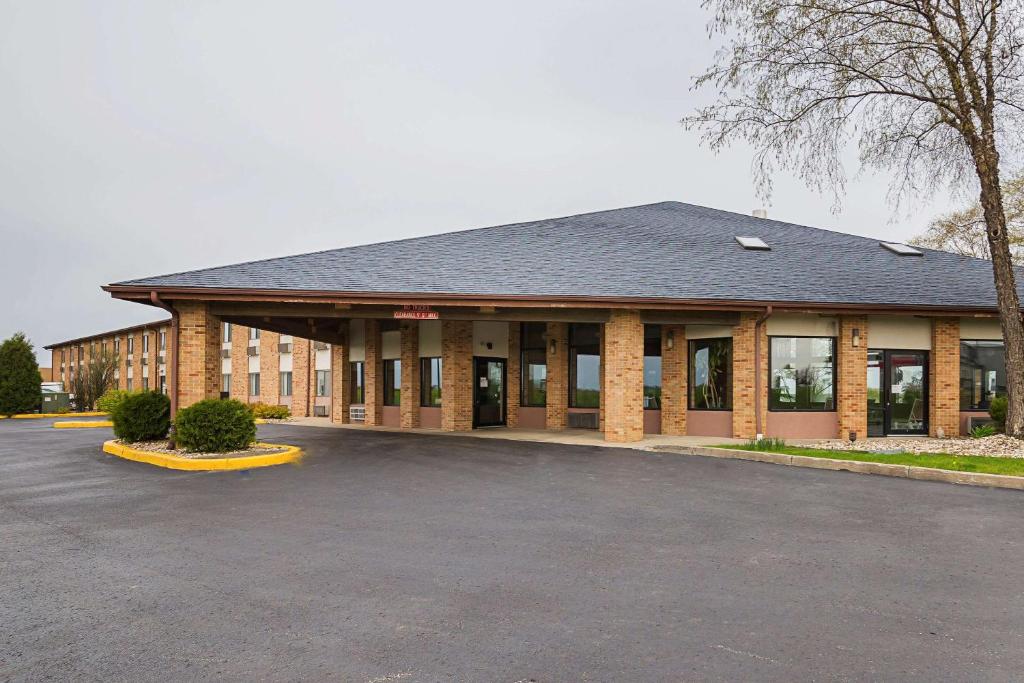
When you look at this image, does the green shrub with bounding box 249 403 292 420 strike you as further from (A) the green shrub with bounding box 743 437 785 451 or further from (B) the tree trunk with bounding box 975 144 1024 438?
(B) the tree trunk with bounding box 975 144 1024 438

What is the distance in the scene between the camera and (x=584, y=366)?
21734 mm

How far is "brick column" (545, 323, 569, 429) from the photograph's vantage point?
21812 millimetres

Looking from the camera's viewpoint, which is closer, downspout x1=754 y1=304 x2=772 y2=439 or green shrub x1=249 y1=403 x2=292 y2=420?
downspout x1=754 y1=304 x2=772 y2=439

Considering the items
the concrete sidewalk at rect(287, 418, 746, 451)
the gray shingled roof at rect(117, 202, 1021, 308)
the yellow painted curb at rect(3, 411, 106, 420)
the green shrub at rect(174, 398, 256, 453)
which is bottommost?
the yellow painted curb at rect(3, 411, 106, 420)

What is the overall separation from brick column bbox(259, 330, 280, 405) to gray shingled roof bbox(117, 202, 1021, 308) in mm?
16389

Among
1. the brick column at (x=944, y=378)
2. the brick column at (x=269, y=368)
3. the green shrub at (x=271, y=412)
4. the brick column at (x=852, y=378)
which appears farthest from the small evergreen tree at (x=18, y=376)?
the brick column at (x=944, y=378)

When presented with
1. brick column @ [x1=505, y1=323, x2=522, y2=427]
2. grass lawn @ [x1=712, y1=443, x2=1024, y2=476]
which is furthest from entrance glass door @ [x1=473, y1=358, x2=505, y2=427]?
grass lawn @ [x1=712, y1=443, x2=1024, y2=476]

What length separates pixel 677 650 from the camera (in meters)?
4.25

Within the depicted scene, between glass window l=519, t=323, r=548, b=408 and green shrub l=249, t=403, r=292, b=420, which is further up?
glass window l=519, t=323, r=548, b=408

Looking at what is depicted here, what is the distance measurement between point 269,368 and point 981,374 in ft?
97.5

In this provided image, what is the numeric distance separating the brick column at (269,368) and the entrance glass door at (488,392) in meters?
15.8

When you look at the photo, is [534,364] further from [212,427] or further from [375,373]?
[212,427]

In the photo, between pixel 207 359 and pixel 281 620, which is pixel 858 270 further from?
pixel 281 620

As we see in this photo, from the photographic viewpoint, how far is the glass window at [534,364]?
2250cm
